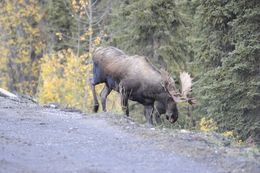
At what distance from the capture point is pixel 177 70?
75.7 ft

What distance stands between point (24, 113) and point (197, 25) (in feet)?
20.4

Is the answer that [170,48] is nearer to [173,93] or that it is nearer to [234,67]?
[234,67]

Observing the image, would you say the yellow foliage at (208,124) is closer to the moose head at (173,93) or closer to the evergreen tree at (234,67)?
the evergreen tree at (234,67)

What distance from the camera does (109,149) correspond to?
988 cm

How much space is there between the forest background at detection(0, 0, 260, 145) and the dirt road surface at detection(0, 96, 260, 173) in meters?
3.35

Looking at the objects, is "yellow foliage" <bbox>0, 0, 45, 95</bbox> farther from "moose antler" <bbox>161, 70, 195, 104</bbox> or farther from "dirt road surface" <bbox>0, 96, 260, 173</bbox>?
"dirt road surface" <bbox>0, 96, 260, 173</bbox>

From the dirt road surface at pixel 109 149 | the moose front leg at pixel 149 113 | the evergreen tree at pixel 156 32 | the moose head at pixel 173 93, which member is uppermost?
the evergreen tree at pixel 156 32

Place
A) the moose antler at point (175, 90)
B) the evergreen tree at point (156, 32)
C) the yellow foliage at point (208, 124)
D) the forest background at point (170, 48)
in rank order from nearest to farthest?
1. the moose antler at point (175, 90)
2. the forest background at point (170, 48)
3. the yellow foliage at point (208, 124)
4. the evergreen tree at point (156, 32)

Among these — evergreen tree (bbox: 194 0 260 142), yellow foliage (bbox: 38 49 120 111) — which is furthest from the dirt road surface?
yellow foliage (bbox: 38 49 120 111)

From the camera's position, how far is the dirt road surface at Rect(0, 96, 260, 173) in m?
8.72

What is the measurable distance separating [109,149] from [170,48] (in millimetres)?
13334

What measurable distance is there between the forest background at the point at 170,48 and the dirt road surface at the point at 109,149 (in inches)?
132

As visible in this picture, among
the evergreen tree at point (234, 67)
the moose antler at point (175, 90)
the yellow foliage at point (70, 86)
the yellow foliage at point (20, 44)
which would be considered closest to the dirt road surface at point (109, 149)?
the moose antler at point (175, 90)

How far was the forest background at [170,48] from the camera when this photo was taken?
639 inches
